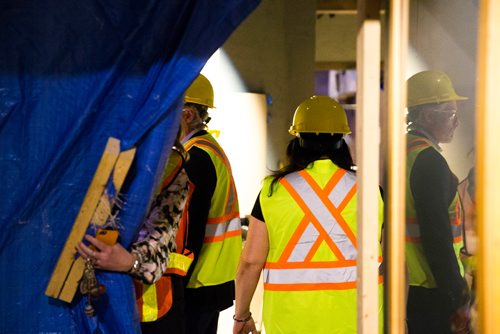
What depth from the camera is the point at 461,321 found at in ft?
5.51

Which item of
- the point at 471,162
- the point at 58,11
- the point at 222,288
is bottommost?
the point at 222,288

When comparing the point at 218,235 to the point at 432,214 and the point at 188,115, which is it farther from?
the point at 432,214

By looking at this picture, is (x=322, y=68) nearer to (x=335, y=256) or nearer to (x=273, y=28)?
(x=273, y=28)

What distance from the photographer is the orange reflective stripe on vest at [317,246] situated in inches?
107

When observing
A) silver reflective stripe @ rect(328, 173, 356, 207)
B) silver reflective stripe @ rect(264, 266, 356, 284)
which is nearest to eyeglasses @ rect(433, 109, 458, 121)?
silver reflective stripe @ rect(328, 173, 356, 207)

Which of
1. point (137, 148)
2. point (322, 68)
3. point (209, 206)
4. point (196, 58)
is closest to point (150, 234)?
point (137, 148)

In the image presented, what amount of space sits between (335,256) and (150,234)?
899mm

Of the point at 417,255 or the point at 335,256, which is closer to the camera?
the point at 417,255

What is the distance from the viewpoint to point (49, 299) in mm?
1940

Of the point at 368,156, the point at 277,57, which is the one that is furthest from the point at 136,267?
the point at 277,57

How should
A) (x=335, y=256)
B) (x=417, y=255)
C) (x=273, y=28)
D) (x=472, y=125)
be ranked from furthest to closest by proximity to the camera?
(x=273, y=28)
(x=335, y=256)
(x=417, y=255)
(x=472, y=125)

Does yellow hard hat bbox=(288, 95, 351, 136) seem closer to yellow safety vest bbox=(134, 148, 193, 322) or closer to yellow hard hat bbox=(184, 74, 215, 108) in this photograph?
yellow hard hat bbox=(184, 74, 215, 108)

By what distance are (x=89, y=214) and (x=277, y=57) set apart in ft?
13.7

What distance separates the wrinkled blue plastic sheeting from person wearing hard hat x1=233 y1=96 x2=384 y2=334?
0.93m
